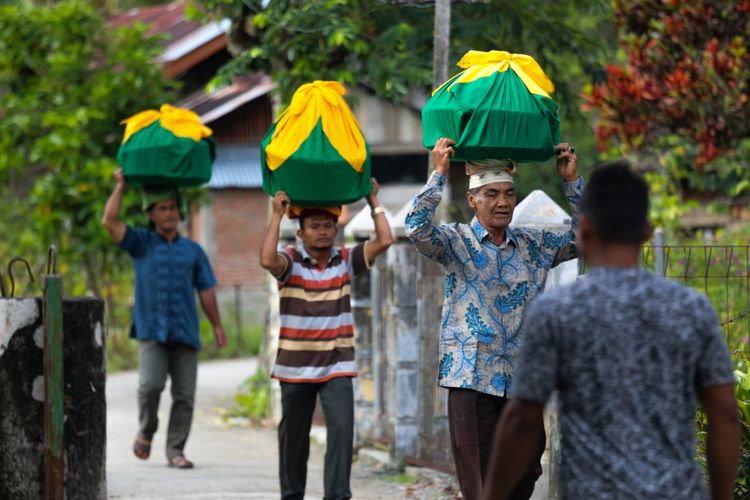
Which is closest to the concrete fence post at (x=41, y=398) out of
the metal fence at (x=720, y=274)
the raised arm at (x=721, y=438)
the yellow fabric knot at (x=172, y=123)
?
the yellow fabric knot at (x=172, y=123)

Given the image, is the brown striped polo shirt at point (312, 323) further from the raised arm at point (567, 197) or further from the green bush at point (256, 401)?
the green bush at point (256, 401)

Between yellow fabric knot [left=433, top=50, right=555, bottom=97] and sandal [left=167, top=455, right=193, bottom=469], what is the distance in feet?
14.8

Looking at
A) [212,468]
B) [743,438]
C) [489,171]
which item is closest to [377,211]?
[489,171]

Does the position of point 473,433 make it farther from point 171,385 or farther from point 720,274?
point 720,274

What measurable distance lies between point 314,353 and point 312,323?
0.52 ft

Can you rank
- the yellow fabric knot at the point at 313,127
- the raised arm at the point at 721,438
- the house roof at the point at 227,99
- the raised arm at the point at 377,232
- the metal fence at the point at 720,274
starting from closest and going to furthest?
the raised arm at the point at 721,438 → the yellow fabric knot at the point at 313,127 → the raised arm at the point at 377,232 → the metal fence at the point at 720,274 → the house roof at the point at 227,99

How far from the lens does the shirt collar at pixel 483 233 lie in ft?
19.9

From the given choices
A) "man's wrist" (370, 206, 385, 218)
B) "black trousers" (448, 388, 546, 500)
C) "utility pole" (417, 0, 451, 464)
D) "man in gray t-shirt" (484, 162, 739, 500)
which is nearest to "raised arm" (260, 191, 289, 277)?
"man's wrist" (370, 206, 385, 218)

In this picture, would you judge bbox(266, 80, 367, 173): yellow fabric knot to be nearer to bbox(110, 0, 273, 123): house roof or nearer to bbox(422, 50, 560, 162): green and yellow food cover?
bbox(422, 50, 560, 162): green and yellow food cover

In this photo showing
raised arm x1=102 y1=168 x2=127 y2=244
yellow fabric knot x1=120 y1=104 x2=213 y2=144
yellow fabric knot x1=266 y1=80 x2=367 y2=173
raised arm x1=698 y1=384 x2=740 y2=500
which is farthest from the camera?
yellow fabric knot x1=120 y1=104 x2=213 y2=144

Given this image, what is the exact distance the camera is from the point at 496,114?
594 centimetres

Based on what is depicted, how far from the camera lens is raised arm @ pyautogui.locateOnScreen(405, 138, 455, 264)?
19.2 feet

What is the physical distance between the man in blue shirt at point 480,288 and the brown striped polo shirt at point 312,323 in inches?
48.9

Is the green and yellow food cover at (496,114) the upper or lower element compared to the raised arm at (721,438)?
upper
